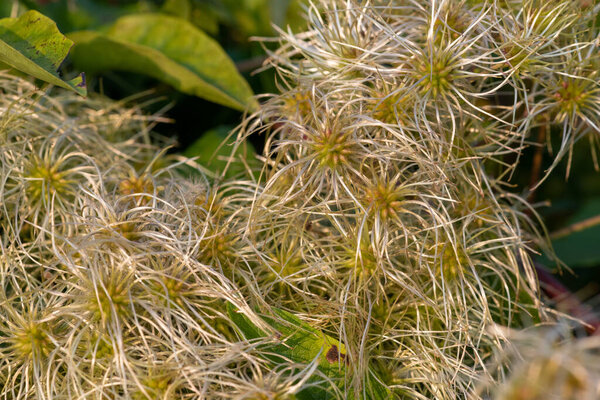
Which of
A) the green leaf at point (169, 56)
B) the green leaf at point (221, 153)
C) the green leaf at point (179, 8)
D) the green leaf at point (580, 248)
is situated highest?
the green leaf at point (179, 8)

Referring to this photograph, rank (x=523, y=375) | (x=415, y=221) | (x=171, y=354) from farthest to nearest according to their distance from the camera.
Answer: (x=415, y=221)
(x=171, y=354)
(x=523, y=375)

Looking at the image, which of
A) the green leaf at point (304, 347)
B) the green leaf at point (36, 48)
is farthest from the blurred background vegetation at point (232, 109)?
the green leaf at point (304, 347)

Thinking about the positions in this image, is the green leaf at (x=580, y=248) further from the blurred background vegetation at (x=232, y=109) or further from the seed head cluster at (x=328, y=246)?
the seed head cluster at (x=328, y=246)

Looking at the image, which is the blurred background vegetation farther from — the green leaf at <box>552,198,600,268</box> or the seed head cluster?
the seed head cluster

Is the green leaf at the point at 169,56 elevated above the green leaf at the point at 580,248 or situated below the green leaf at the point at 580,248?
above

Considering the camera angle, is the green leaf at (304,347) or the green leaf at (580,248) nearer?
the green leaf at (304,347)

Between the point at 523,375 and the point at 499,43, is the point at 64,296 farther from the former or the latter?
the point at 499,43

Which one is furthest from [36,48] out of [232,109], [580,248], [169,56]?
[580,248]

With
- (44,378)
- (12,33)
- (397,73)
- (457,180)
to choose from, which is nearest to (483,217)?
(457,180)
